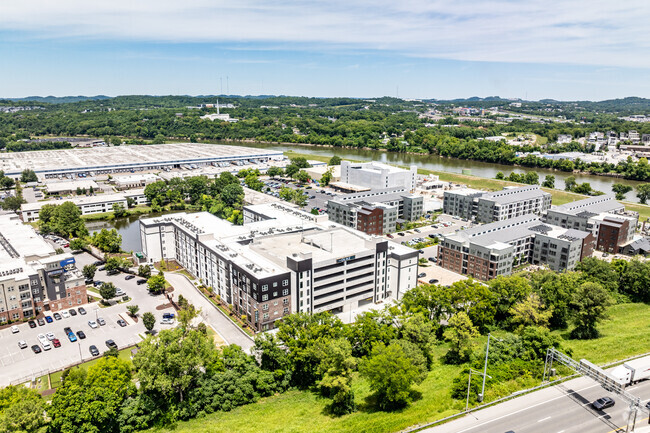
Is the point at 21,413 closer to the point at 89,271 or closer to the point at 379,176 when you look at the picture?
the point at 89,271

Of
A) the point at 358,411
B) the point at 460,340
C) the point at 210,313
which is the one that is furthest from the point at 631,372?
the point at 210,313

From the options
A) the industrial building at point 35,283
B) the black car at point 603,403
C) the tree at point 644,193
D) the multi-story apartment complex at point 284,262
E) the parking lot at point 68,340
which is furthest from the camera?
the tree at point 644,193

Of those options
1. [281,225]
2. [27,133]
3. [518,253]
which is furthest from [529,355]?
[27,133]

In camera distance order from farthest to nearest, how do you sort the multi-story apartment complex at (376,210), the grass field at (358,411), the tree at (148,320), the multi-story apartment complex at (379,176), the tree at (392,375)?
the multi-story apartment complex at (379,176) < the multi-story apartment complex at (376,210) < the tree at (148,320) < the tree at (392,375) < the grass field at (358,411)

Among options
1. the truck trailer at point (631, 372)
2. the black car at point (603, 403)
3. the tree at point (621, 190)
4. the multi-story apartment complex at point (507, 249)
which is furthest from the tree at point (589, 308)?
the tree at point (621, 190)

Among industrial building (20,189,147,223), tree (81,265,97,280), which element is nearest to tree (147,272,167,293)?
tree (81,265,97,280)

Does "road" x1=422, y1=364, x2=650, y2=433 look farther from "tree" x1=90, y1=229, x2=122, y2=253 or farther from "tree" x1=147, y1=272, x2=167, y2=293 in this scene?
"tree" x1=90, y1=229, x2=122, y2=253

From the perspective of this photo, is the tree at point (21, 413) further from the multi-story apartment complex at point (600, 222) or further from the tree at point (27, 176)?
the tree at point (27, 176)

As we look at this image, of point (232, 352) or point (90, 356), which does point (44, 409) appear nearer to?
point (90, 356)
